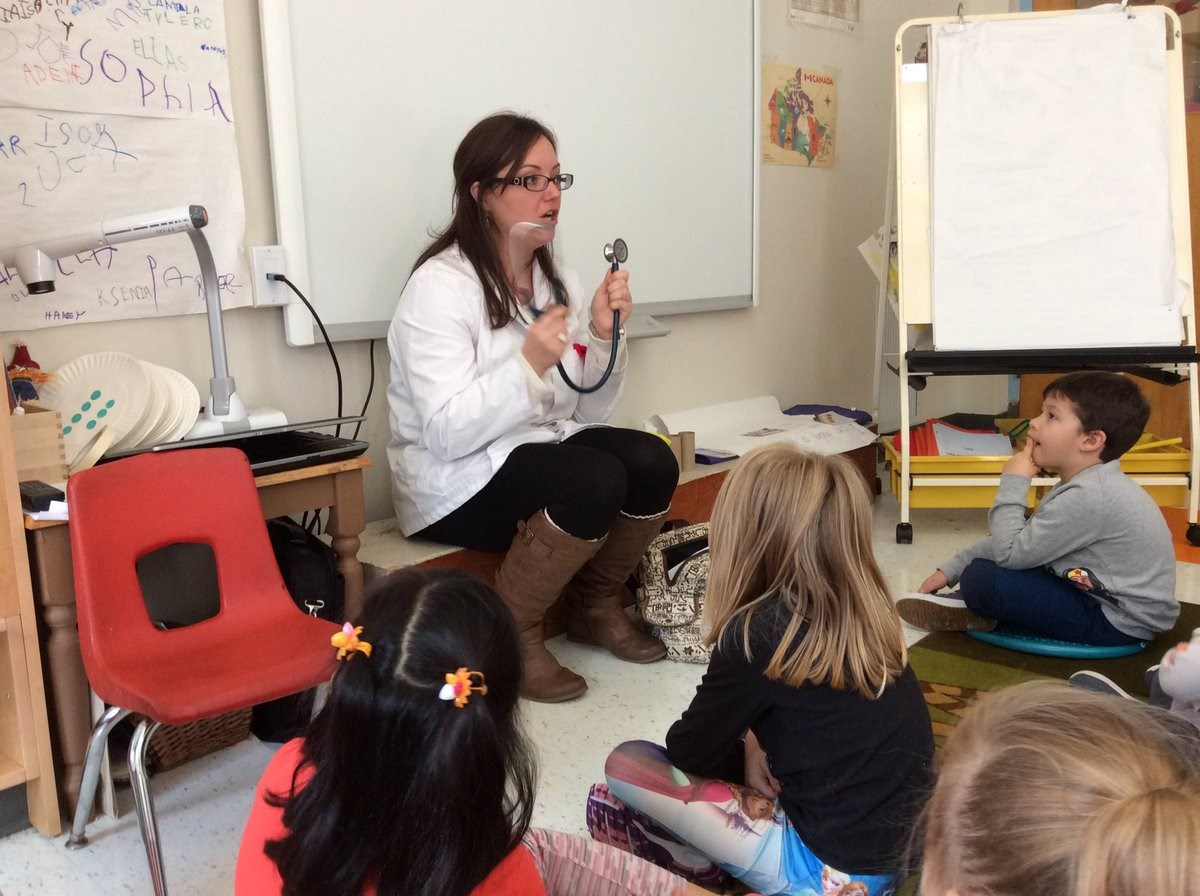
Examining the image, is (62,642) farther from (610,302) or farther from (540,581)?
(610,302)

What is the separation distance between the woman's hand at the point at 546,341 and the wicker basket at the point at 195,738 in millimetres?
807

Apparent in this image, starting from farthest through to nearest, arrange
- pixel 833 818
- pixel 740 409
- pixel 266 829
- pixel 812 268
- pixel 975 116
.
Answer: pixel 812 268 → pixel 740 409 → pixel 975 116 → pixel 833 818 → pixel 266 829

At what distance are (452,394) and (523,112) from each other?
91 centimetres

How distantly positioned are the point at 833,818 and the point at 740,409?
2.34m

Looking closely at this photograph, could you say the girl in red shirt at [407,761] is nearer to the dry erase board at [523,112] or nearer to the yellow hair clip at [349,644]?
the yellow hair clip at [349,644]

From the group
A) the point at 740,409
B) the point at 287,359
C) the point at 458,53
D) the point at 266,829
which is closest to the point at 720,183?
the point at 740,409

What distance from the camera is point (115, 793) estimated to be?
1722 millimetres

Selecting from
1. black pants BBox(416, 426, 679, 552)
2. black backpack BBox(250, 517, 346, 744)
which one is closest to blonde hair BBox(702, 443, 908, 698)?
black pants BBox(416, 426, 679, 552)

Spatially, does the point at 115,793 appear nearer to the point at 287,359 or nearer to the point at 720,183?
the point at 287,359

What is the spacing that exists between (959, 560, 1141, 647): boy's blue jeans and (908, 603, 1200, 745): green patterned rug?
56mm

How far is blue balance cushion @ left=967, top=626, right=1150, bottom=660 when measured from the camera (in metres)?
2.19

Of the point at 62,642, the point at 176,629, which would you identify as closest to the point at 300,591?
the point at 176,629

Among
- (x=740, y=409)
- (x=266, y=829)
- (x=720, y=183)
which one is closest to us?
(x=266, y=829)

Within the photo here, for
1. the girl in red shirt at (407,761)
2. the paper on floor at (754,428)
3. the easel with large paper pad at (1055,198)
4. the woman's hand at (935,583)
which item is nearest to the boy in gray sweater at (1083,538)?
the woman's hand at (935,583)
